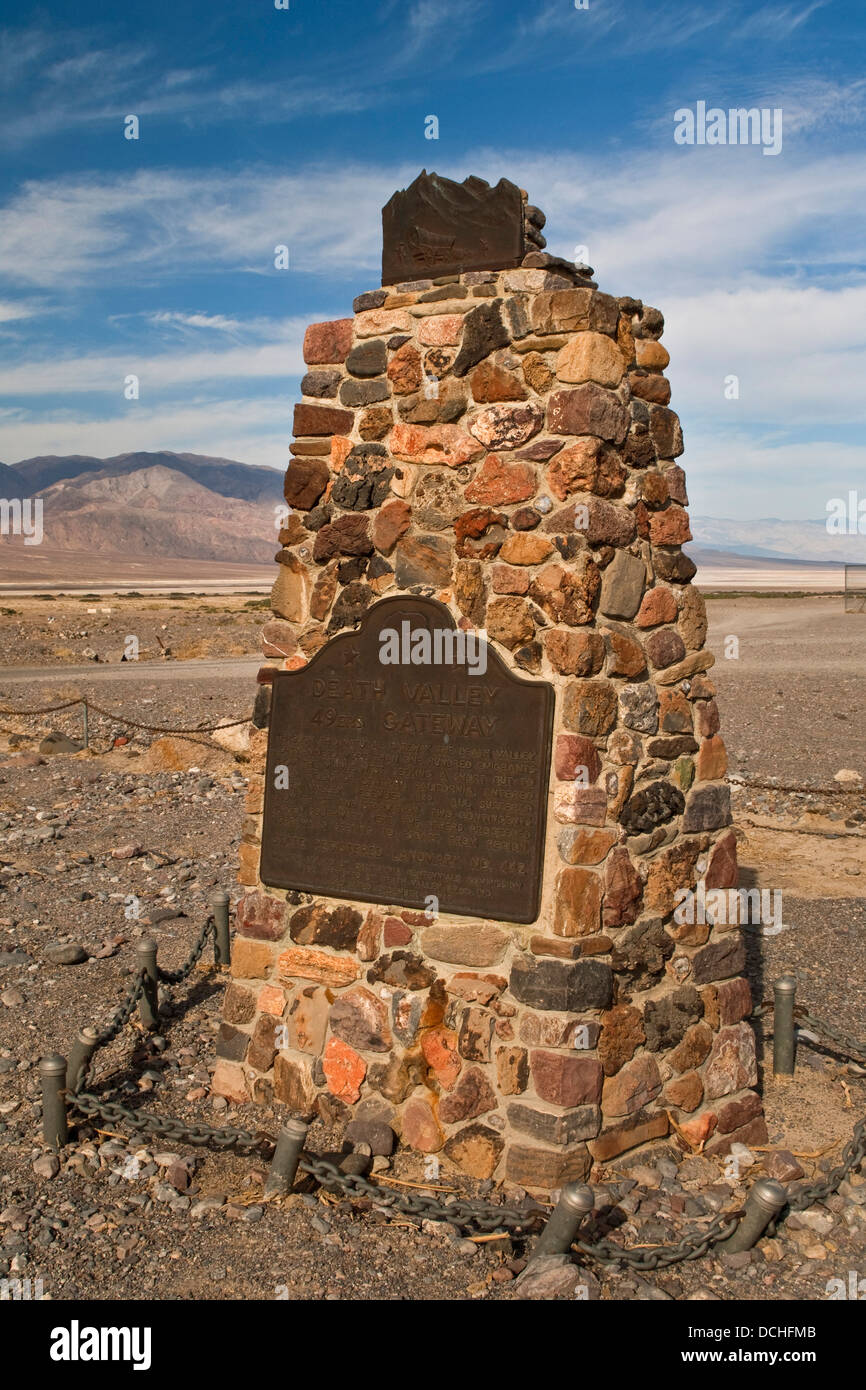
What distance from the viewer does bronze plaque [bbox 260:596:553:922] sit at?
4.27 meters

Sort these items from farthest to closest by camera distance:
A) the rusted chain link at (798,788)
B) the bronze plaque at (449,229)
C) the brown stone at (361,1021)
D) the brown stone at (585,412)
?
the rusted chain link at (798,788), the brown stone at (361,1021), the bronze plaque at (449,229), the brown stone at (585,412)

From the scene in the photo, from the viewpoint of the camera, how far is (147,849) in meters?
9.28

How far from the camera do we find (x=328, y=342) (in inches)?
191

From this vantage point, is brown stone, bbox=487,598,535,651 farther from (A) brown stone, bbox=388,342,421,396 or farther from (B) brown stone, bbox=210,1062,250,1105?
(B) brown stone, bbox=210,1062,250,1105

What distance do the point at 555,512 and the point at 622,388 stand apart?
58cm

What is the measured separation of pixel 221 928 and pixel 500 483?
342 centimetres

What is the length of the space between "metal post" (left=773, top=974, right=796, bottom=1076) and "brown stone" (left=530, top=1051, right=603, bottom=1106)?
1.47 metres

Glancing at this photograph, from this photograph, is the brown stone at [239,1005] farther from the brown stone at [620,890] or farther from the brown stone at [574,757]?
the brown stone at [574,757]

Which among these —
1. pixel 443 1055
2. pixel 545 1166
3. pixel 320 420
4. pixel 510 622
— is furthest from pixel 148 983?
pixel 320 420

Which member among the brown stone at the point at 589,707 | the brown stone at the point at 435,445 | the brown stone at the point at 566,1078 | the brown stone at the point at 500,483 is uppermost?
the brown stone at the point at 435,445

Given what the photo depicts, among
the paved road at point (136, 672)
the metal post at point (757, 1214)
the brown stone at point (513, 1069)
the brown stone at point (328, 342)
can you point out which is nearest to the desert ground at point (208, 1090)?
the metal post at point (757, 1214)

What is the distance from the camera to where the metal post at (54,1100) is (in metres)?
4.50

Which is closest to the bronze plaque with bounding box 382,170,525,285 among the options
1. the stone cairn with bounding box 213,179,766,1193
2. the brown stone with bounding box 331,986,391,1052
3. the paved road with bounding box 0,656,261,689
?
the stone cairn with bounding box 213,179,766,1193

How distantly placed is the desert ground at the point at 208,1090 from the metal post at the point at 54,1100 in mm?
66
